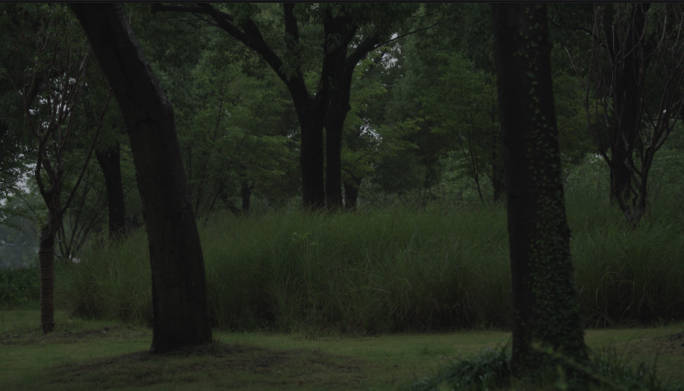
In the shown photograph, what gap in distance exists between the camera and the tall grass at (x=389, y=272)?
8.07m

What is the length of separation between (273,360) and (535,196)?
302 centimetres

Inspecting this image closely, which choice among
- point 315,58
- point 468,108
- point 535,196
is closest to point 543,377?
point 535,196

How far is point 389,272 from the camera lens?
27.7 ft

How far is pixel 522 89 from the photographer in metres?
3.99

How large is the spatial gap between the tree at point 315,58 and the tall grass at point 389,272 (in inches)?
148

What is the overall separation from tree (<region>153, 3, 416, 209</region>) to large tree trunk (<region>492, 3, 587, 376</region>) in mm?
8774

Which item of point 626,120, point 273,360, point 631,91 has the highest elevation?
point 631,91

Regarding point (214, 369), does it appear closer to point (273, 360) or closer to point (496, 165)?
point (273, 360)

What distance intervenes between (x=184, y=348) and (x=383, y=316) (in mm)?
2998

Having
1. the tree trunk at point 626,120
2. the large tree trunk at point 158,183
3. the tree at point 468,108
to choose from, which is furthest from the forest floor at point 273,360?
the tree at point 468,108

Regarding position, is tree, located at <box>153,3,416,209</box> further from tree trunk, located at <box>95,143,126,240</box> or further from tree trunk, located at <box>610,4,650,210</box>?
tree trunk, located at <box>95,143,126,240</box>

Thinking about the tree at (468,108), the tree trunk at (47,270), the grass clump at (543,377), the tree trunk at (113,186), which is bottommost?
the grass clump at (543,377)

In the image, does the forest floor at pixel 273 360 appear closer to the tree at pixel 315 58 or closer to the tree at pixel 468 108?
the tree at pixel 315 58

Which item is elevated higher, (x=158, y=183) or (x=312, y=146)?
(x=312, y=146)
